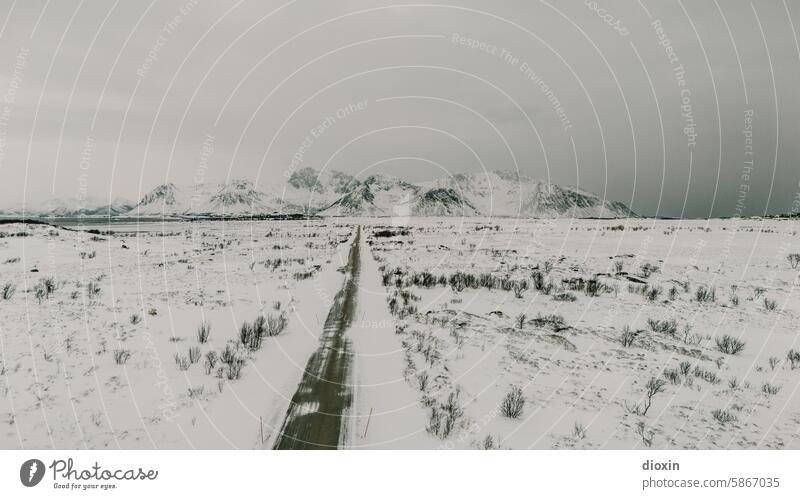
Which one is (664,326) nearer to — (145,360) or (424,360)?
(424,360)

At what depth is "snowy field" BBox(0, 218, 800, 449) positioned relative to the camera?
5.24 m

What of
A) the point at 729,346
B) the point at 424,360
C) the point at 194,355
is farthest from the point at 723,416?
the point at 194,355

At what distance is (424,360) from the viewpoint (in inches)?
307

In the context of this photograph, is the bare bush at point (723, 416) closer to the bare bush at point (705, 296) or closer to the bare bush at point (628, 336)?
the bare bush at point (628, 336)

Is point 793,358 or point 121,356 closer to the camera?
point 121,356

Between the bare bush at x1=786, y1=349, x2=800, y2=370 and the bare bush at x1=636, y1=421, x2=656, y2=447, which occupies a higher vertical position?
the bare bush at x1=786, y1=349, x2=800, y2=370

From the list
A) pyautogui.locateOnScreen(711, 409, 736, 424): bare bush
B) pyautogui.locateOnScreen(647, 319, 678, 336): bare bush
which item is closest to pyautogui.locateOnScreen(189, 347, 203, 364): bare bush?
pyautogui.locateOnScreen(711, 409, 736, 424): bare bush

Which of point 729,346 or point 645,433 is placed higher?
point 729,346

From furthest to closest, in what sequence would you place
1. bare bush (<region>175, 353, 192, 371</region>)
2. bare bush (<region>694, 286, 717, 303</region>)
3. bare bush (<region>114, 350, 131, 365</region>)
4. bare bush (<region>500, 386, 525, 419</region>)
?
bare bush (<region>694, 286, 717, 303</region>)
bare bush (<region>114, 350, 131, 365</region>)
bare bush (<region>175, 353, 192, 371</region>)
bare bush (<region>500, 386, 525, 419</region>)

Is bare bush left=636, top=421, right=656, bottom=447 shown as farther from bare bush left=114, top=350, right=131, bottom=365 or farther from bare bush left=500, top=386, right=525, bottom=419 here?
bare bush left=114, top=350, right=131, bottom=365

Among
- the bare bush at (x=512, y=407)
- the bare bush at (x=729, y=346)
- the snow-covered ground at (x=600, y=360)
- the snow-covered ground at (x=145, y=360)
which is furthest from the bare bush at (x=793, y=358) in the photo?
the snow-covered ground at (x=145, y=360)

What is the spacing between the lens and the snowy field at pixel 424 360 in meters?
5.24

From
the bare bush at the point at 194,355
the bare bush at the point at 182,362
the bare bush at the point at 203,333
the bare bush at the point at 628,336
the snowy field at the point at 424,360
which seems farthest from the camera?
the bare bush at the point at 628,336
